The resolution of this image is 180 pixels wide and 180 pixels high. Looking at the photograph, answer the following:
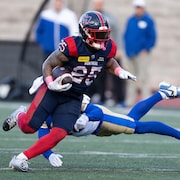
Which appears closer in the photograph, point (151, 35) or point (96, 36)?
point (96, 36)

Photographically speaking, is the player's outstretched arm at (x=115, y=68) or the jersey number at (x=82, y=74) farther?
the player's outstretched arm at (x=115, y=68)

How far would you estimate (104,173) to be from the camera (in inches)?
261

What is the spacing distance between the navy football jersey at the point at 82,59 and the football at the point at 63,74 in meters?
0.05

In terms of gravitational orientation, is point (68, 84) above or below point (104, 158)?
above

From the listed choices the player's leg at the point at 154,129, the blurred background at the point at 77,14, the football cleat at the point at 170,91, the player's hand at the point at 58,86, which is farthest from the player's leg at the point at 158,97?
the blurred background at the point at 77,14

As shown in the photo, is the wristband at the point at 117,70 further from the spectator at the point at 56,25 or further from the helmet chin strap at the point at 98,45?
the spectator at the point at 56,25

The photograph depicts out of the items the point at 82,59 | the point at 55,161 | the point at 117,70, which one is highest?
the point at 82,59

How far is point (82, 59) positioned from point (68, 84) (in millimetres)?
278

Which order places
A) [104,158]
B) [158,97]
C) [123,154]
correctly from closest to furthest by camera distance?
[158,97] < [104,158] < [123,154]

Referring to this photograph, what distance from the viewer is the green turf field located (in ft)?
21.3

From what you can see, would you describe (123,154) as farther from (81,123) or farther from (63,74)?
(63,74)

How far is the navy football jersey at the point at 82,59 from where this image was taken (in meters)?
6.66

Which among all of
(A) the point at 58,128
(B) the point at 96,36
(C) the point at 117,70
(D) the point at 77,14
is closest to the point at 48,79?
(A) the point at 58,128

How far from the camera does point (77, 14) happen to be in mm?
14383
